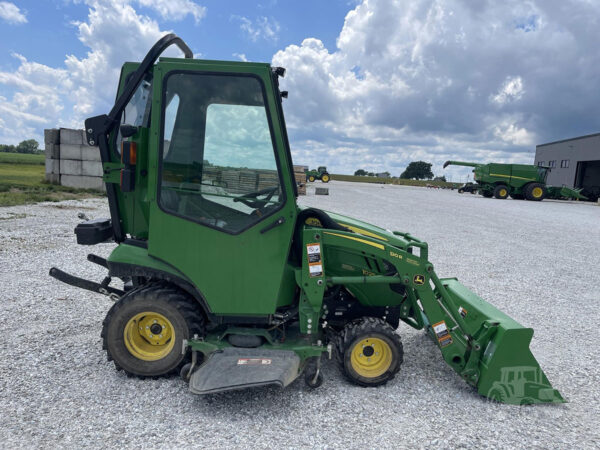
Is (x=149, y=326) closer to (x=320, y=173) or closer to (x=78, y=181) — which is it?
(x=78, y=181)

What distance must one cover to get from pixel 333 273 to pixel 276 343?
76 centimetres

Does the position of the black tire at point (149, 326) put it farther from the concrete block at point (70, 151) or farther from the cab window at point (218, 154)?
the concrete block at point (70, 151)

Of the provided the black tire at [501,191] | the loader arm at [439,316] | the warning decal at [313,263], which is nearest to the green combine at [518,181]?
the black tire at [501,191]

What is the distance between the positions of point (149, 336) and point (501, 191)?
97.8 feet

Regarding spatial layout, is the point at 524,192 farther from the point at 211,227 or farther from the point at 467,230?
the point at 211,227

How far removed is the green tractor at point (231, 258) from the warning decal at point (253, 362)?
11 mm

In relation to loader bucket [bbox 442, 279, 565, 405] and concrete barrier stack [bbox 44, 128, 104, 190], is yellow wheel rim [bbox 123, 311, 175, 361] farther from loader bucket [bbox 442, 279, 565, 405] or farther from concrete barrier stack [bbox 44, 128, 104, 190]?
concrete barrier stack [bbox 44, 128, 104, 190]

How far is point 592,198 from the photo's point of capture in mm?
33281

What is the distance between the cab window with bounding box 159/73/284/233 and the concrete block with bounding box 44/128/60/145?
17.1 meters

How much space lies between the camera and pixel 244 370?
119 inches

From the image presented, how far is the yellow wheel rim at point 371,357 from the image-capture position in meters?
3.29

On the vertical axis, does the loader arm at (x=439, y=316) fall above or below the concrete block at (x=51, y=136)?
below

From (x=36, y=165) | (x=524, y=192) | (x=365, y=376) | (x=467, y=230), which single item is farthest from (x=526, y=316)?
(x=36, y=165)

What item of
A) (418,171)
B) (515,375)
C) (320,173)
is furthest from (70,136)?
(418,171)
